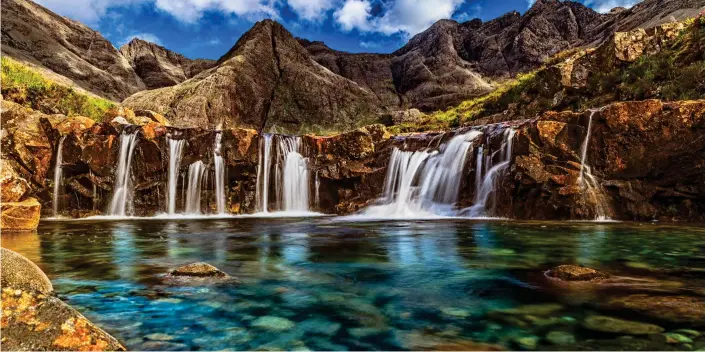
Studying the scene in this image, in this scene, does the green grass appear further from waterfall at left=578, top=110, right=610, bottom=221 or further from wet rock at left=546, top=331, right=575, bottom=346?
wet rock at left=546, top=331, right=575, bottom=346

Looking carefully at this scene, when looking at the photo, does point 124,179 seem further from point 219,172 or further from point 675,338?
point 675,338

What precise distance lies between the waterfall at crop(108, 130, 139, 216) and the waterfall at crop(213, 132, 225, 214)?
13.6 ft

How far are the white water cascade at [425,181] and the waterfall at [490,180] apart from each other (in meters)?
0.97

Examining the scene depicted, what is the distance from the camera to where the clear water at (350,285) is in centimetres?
387

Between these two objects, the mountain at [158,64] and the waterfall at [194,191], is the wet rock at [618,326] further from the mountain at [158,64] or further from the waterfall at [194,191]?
the mountain at [158,64]

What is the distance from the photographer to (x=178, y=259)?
8031mm

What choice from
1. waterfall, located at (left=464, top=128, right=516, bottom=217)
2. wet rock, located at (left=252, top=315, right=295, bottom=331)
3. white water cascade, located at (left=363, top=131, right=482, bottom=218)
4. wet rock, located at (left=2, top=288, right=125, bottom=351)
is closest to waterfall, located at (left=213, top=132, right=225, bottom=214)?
white water cascade, located at (left=363, top=131, right=482, bottom=218)

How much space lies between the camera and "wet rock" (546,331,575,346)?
11.9 feet

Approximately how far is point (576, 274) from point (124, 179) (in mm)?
22207

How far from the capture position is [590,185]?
16016 mm

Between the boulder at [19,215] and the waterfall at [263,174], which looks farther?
the waterfall at [263,174]

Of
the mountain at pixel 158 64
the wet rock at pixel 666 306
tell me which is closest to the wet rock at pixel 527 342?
the wet rock at pixel 666 306

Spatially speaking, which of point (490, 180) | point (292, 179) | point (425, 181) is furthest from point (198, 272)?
point (292, 179)

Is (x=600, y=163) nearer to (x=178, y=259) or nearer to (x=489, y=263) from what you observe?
(x=489, y=263)
